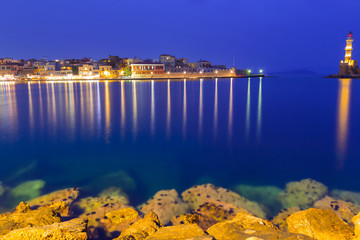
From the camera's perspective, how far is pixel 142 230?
Result: 4168mm

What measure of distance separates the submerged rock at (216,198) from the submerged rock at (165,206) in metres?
0.20

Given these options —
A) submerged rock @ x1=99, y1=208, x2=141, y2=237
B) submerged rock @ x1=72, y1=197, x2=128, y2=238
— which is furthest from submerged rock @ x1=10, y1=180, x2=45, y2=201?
submerged rock @ x1=99, y1=208, x2=141, y2=237

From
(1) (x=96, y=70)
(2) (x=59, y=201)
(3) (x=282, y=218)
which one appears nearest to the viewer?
(3) (x=282, y=218)

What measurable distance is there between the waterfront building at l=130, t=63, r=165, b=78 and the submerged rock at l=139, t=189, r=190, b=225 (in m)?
69.3

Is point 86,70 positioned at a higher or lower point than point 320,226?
higher

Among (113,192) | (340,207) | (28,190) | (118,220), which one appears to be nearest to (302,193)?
(340,207)

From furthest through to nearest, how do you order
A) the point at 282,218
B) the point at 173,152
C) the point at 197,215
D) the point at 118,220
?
the point at 173,152 < the point at 282,218 < the point at 197,215 < the point at 118,220

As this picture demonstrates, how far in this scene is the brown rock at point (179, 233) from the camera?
368 centimetres

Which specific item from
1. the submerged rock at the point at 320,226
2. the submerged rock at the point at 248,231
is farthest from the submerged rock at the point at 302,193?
the submerged rock at the point at 248,231

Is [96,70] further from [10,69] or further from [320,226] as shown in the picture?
[320,226]

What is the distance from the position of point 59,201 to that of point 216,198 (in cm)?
329

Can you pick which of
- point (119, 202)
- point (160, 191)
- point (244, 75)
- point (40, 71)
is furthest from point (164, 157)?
point (244, 75)

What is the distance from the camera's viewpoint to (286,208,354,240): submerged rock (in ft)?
12.4

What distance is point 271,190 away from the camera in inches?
256
